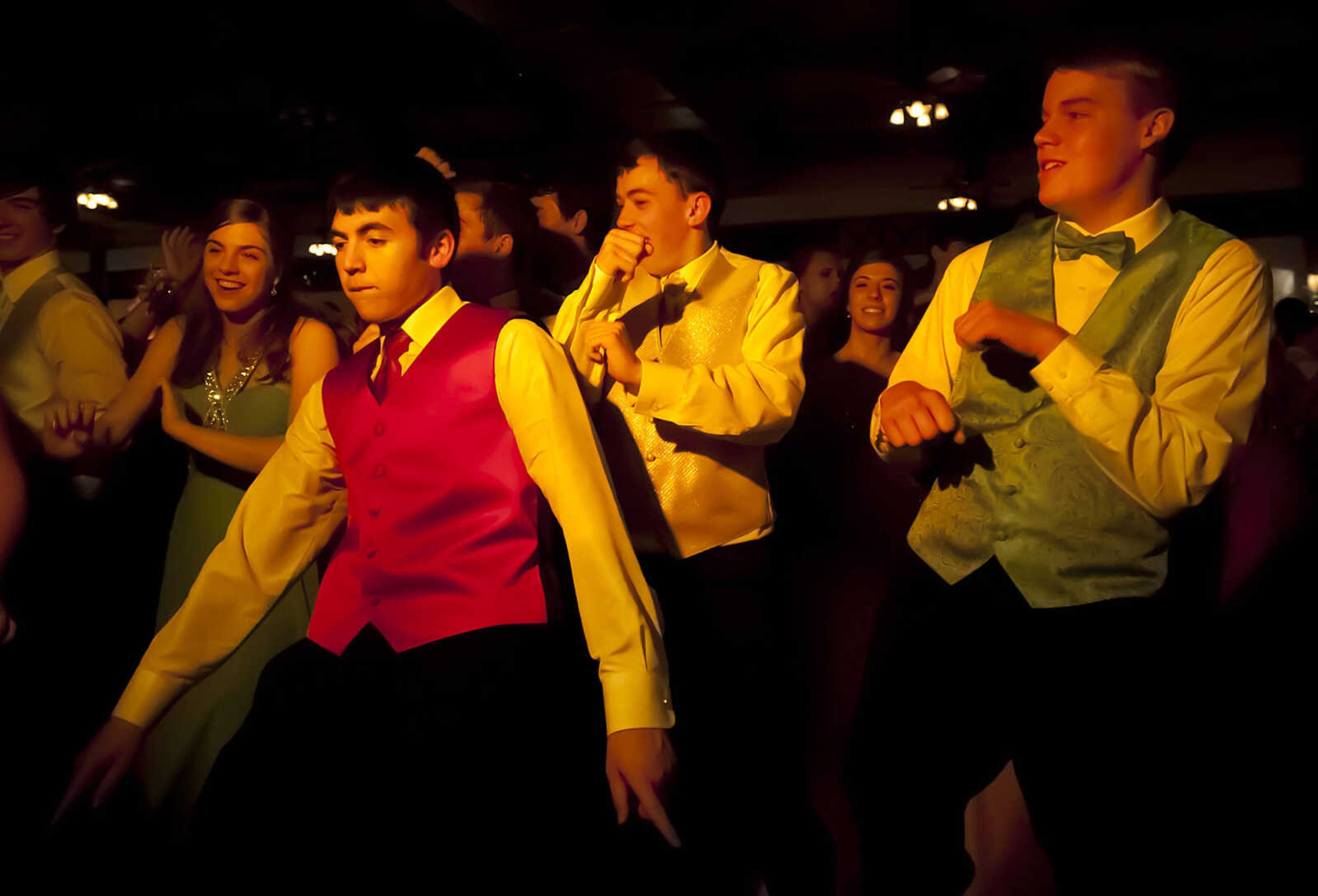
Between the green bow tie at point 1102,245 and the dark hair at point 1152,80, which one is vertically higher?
the dark hair at point 1152,80

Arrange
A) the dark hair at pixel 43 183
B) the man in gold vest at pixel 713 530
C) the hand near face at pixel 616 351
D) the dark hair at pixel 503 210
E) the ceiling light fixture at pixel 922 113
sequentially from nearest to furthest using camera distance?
the hand near face at pixel 616 351 → the man in gold vest at pixel 713 530 → the ceiling light fixture at pixel 922 113 → the dark hair at pixel 503 210 → the dark hair at pixel 43 183

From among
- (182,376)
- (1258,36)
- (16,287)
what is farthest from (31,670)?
(1258,36)

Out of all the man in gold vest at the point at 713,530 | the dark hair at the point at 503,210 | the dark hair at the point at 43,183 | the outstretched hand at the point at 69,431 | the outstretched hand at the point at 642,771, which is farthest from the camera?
the dark hair at the point at 43,183

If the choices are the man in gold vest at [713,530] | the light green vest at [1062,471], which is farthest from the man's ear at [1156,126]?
the man in gold vest at [713,530]

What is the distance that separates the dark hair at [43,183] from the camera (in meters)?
2.24

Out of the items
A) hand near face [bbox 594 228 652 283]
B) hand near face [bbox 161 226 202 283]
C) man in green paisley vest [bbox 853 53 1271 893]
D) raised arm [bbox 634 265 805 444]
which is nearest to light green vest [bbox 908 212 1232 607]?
man in green paisley vest [bbox 853 53 1271 893]

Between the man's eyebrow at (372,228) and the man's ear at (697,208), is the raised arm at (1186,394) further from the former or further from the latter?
the man's eyebrow at (372,228)

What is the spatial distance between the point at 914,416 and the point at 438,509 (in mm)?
683

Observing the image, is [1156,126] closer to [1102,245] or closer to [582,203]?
[1102,245]

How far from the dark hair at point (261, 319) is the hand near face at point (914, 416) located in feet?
3.82

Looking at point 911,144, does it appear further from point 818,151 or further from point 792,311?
point 792,311

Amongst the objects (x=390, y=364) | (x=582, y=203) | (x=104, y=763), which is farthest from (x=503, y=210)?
(x=104, y=763)

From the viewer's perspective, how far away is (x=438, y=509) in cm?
150

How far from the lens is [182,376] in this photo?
6.84ft
